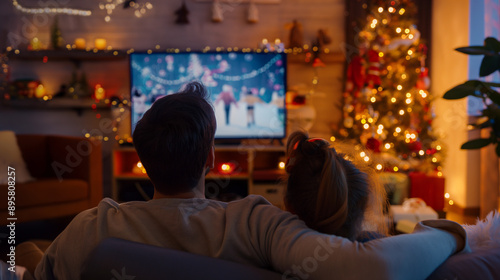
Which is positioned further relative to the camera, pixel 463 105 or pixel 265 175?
pixel 265 175

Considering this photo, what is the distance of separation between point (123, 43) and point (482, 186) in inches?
137

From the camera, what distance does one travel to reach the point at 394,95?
148 inches

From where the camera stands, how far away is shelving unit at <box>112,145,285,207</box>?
3721 mm

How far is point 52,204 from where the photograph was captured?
288 centimetres

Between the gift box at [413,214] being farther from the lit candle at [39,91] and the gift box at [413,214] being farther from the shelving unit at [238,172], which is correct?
the lit candle at [39,91]

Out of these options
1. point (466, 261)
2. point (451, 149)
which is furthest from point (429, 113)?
point (466, 261)

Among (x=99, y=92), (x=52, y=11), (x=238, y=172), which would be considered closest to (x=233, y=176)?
(x=238, y=172)

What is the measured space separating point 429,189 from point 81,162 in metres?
2.60

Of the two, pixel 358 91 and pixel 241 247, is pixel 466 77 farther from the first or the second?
pixel 241 247

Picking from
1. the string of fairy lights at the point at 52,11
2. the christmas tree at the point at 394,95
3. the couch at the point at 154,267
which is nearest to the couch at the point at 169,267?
the couch at the point at 154,267

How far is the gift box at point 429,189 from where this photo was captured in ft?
10.7

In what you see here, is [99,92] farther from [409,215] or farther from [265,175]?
[409,215]

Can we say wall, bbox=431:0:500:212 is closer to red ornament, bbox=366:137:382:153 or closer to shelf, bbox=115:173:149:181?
red ornament, bbox=366:137:382:153

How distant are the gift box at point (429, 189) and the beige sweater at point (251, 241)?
8.96 ft
